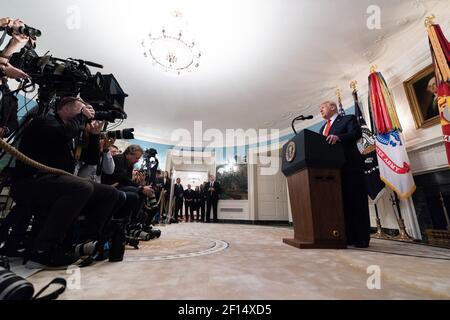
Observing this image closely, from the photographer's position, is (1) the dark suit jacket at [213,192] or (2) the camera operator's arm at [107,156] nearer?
(2) the camera operator's arm at [107,156]

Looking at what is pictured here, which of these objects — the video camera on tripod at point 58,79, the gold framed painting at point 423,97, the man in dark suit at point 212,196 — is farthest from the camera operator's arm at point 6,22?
the man in dark suit at point 212,196

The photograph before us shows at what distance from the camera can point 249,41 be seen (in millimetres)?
3129

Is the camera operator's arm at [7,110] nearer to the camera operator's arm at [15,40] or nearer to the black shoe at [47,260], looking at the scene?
the camera operator's arm at [15,40]

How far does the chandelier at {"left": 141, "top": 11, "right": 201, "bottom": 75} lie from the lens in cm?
287

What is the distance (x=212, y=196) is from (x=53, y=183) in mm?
6027

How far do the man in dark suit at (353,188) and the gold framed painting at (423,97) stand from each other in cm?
159

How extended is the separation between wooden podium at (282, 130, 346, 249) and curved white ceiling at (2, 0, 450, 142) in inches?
78.6

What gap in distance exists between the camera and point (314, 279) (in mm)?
847

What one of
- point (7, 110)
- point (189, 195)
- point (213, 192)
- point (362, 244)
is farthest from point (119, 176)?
point (189, 195)

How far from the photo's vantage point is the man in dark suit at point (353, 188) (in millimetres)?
1759

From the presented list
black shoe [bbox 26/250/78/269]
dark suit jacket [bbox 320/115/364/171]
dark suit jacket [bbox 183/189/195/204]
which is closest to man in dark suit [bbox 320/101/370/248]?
dark suit jacket [bbox 320/115/364/171]

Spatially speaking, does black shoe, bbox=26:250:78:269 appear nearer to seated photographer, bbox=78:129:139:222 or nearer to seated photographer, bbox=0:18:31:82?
seated photographer, bbox=78:129:139:222

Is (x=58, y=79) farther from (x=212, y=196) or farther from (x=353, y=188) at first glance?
(x=212, y=196)
